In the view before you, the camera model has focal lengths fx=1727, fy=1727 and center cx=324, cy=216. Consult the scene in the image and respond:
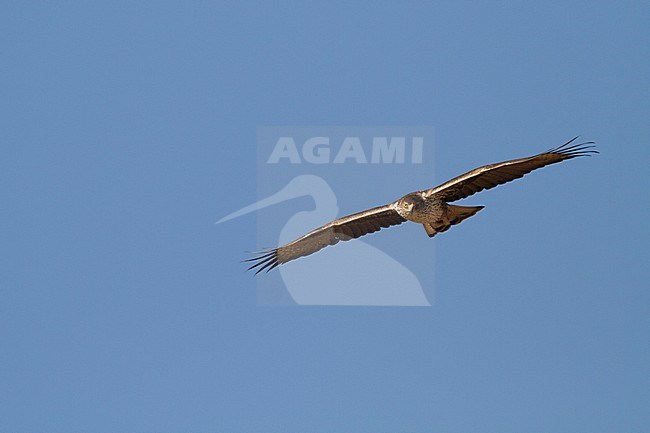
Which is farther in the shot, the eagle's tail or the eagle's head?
the eagle's head

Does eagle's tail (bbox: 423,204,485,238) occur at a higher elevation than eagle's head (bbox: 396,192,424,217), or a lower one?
lower

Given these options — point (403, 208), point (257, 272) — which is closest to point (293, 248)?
point (257, 272)

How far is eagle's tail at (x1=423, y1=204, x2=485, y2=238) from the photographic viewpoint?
2584 centimetres

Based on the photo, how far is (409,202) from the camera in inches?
1031

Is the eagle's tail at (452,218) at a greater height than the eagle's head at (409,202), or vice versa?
the eagle's head at (409,202)

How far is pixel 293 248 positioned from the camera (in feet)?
92.2

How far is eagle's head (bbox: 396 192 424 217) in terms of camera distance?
26141 mm

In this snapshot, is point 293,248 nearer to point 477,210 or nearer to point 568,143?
point 477,210

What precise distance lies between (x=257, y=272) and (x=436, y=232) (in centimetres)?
345

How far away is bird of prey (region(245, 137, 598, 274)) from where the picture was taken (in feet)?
83.1

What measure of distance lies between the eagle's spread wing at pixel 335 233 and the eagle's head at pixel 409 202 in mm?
314

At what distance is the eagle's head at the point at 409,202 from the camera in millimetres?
26141

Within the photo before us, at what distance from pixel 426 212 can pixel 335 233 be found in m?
2.02

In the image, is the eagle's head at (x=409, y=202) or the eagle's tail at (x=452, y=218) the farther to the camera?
the eagle's head at (x=409, y=202)
